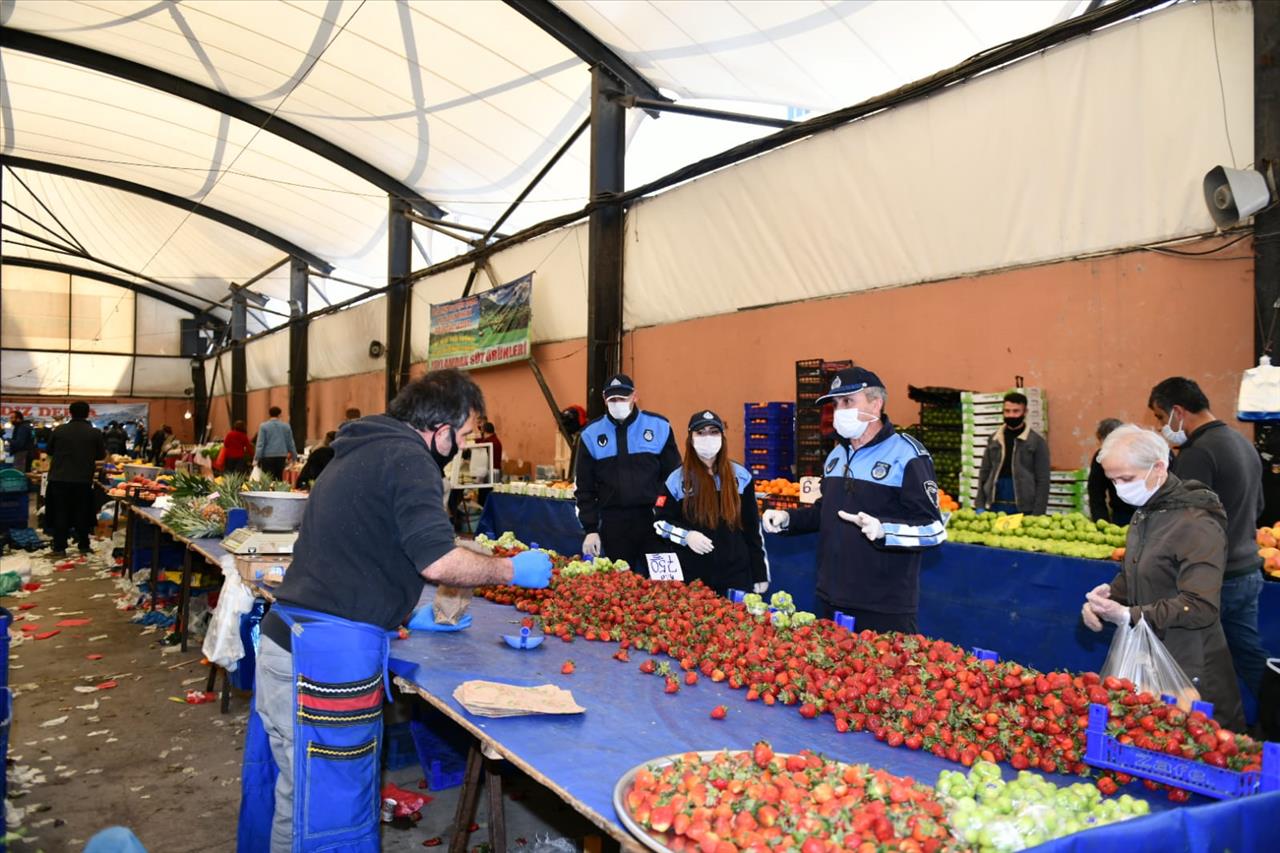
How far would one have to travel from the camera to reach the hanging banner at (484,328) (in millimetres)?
14711

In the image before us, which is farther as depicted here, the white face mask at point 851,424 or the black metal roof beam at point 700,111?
the black metal roof beam at point 700,111

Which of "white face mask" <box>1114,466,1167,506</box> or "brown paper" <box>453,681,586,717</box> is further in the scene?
"white face mask" <box>1114,466,1167,506</box>

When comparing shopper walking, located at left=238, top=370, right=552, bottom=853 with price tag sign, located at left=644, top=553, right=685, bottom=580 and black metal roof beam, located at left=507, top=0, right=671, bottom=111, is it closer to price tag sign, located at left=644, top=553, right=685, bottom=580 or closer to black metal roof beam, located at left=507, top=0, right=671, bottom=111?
price tag sign, located at left=644, top=553, right=685, bottom=580

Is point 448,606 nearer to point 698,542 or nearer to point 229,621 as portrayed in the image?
point 698,542

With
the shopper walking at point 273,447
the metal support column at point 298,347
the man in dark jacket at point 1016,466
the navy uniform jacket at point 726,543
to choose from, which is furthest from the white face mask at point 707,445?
the metal support column at point 298,347

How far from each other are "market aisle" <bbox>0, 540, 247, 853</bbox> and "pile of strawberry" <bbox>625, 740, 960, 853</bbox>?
10.3 feet

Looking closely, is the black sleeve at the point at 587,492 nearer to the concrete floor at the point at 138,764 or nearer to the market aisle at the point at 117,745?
the concrete floor at the point at 138,764

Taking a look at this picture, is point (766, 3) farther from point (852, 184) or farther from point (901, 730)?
point (901, 730)

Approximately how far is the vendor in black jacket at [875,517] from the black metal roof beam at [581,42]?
8693 millimetres

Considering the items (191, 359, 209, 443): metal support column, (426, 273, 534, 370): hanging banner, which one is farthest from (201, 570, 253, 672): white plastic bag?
(191, 359, 209, 443): metal support column

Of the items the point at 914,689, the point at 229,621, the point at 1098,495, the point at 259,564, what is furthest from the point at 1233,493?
the point at 229,621

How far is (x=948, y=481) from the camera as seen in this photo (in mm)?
8055

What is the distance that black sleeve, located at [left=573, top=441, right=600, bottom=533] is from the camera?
19.6ft

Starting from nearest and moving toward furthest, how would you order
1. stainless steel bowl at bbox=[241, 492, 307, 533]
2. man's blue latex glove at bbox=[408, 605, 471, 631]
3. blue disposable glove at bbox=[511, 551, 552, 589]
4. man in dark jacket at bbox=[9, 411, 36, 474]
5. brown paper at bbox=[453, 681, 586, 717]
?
1. brown paper at bbox=[453, 681, 586, 717]
2. blue disposable glove at bbox=[511, 551, 552, 589]
3. man's blue latex glove at bbox=[408, 605, 471, 631]
4. stainless steel bowl at bbox=[241, 492, 307, 533]
5. man in dark jacket at bbox=[9, 411, 36, 474]
